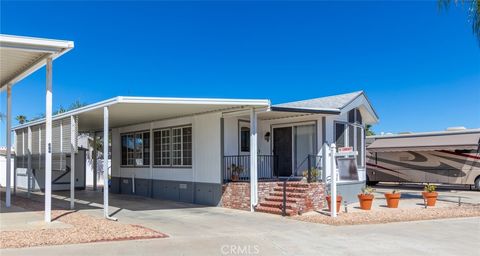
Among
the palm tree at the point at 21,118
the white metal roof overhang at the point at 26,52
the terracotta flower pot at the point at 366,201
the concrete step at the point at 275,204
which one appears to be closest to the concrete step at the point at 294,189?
the concrete step at the point at 275,204

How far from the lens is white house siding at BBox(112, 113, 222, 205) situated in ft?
50.3

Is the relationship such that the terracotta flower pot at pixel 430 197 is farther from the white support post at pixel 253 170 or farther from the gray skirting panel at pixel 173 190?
the gray skirting panel at pixel 173 190

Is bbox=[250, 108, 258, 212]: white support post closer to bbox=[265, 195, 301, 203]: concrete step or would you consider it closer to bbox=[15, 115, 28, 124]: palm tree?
bbox=[265, 195, 301, 203]: concrete step

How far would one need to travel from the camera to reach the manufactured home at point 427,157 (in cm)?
2233

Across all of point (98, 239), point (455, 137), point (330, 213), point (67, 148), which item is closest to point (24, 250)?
point (98, 239)

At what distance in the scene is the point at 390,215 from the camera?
12.8 metres

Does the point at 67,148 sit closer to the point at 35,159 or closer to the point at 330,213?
the point at 35,159

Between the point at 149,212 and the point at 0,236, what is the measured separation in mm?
5147

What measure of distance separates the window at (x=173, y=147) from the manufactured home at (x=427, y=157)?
1233 centimetres

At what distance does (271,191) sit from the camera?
14.3m

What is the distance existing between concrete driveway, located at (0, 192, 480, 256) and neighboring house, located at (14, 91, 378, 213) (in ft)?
8.77

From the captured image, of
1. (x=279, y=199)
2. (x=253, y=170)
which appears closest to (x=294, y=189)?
(x=279, y=199)

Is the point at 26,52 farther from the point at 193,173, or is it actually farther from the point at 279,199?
the point at 279,199

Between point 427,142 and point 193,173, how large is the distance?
1266 cm
